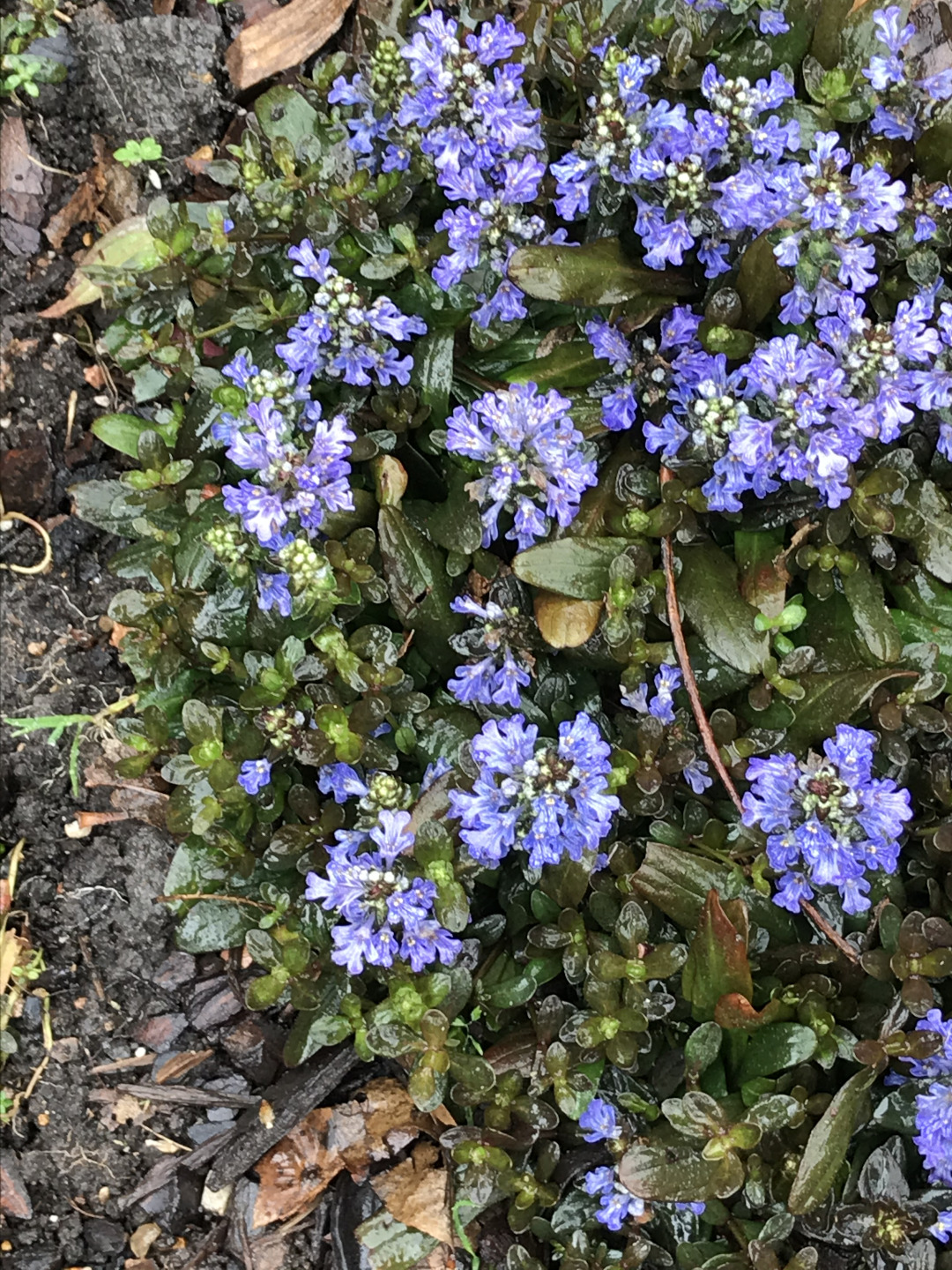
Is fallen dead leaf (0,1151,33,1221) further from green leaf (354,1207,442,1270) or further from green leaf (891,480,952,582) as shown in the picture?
green leaf (891,480,952,582)

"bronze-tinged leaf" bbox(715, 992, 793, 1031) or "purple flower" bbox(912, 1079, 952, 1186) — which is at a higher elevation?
"bronze-tinged leaf" bbox(715, 992, 793, 1031)

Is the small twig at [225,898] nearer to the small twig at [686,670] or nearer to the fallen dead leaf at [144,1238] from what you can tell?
the fallen dead leaf at [144,1238]

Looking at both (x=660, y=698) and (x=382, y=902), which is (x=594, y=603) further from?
(x=382, y=902)

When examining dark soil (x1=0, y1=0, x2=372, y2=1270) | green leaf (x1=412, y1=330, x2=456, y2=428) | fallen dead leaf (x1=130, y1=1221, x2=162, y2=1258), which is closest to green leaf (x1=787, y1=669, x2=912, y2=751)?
green leaf (x1=412, y1=330, x2=456, y2=428)

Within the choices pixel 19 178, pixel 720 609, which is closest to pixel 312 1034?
pixel 720 609

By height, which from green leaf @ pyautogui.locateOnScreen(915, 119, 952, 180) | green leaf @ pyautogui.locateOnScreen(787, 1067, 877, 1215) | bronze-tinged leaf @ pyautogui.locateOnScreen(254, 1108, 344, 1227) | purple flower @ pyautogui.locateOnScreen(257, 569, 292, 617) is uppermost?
green leaf @ pyautogui.locateOnScreen(915, 119, 952, 180)

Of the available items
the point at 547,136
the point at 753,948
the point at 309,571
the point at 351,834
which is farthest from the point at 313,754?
the point at 547,136
